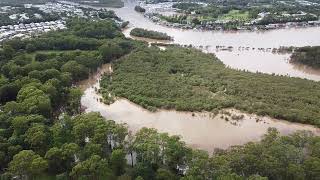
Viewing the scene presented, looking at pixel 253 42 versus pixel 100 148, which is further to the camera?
pixel 253 42

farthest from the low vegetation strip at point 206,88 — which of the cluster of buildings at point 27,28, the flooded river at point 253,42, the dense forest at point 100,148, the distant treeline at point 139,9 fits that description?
the distant treeline at point 139,9

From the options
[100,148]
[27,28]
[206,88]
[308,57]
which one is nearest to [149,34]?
[27,28]

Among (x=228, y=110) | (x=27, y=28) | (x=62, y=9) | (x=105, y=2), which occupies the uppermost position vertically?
(x=105, y=2)

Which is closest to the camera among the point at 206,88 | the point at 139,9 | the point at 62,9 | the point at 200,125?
the point at 200,125

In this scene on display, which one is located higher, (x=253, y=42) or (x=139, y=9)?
(x=139, y=9)

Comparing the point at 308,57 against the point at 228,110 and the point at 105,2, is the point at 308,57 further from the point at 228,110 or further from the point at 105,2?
the point at 105,2

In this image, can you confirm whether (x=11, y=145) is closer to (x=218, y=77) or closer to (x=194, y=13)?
(x=218, y=77)
